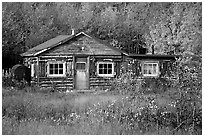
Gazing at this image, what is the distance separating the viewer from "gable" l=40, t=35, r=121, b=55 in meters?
9.00

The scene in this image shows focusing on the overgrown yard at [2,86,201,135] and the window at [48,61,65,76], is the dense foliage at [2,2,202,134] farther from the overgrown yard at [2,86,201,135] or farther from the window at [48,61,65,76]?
the window at [48,61,65,76]

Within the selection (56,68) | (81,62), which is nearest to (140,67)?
(81,62)

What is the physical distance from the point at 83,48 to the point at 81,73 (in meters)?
0.50

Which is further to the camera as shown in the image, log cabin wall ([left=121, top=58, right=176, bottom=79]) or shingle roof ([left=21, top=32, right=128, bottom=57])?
log cabin wall ([left=121, top=58, right=176, bottom=79])

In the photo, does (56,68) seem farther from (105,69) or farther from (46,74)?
(105,69)

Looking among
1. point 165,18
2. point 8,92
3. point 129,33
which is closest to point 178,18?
point 165,18

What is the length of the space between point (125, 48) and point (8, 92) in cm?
213

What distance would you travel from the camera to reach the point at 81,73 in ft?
31.7

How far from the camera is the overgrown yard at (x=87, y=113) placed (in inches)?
312

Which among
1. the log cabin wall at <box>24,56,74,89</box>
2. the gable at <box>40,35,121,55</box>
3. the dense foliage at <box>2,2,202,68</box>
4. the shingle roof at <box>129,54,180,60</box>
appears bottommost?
the log cabin wall at <box>24,56,74,89</box>

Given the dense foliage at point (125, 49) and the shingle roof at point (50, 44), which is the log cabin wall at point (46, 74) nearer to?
the shingle roof at point (50, 44)

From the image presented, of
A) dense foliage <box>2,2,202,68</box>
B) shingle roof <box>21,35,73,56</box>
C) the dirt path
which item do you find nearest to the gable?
shingle roof <box>21,35,73,56</box>

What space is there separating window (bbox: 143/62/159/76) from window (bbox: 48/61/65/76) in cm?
148

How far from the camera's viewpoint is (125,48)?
28.7 feet
